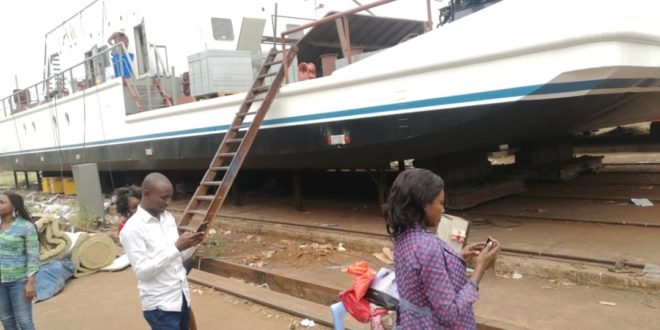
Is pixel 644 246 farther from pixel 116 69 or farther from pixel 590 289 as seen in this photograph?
pixel 116 69

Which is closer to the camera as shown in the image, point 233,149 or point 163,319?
point 163,319

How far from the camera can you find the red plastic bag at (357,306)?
226 cm

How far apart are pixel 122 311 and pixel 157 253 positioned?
235 cm

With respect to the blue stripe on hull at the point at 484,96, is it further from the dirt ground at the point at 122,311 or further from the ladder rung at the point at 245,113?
the dirt ground at the point at 122,311

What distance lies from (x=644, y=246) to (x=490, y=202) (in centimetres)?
260

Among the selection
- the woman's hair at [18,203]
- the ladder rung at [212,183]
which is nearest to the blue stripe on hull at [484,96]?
the ladder rung at [212,183]

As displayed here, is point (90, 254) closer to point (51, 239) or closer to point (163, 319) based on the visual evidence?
point (51, 239)

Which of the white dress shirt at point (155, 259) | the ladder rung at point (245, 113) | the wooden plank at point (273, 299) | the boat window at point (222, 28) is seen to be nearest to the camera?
the white dress shirt at point (155, 259)

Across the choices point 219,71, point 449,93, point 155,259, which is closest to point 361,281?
point 155,259

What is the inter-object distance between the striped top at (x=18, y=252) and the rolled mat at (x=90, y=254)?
2511mm

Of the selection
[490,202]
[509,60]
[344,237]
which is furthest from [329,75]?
[490,202]

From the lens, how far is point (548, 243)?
4.84 m

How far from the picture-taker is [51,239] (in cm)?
572

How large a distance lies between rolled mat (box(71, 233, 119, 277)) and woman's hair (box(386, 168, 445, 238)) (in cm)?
503
